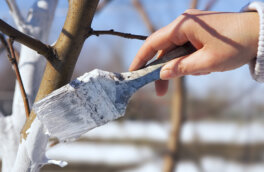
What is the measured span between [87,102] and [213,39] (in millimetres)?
158

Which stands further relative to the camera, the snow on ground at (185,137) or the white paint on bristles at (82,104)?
the snow on ground at (185,137)

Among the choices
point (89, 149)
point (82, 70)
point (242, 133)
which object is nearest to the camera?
point (242, 133)

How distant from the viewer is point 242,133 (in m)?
2.37

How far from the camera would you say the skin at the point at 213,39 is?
1.14 ft

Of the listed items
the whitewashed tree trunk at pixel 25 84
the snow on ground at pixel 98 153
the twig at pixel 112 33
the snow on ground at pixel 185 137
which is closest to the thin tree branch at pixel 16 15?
the whitewashed tree trunk at pixel 25 84

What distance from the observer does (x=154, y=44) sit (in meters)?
0.39

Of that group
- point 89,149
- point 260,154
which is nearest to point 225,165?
point 260,154

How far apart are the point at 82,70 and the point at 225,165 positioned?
4.51 ft

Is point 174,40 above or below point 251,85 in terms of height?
above

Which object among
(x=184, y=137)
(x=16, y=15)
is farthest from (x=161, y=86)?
(x=184, y=137)

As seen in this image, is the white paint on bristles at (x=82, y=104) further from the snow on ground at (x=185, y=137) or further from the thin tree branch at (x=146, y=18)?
the snow on ground at (x=185, y=137)

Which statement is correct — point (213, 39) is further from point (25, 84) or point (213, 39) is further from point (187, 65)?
point (25, 84)

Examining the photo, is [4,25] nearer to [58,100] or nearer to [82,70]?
[58,100]

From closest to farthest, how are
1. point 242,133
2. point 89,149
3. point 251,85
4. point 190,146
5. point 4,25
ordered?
point 4,25 < point 251,85 < point 190,146 < point 242,133 < point 89,149
